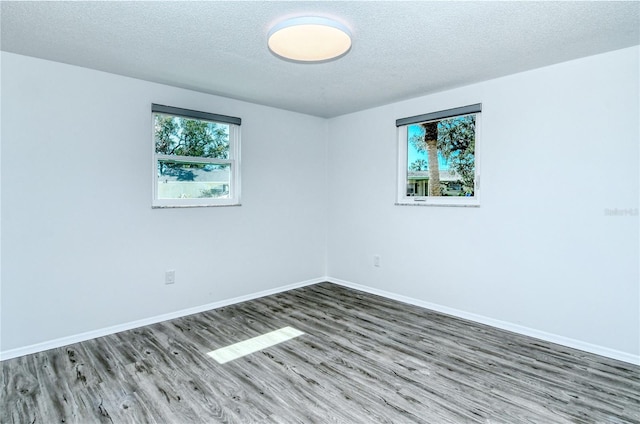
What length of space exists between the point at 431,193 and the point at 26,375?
3.75m

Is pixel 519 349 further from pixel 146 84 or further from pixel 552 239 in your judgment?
pixel 146 84

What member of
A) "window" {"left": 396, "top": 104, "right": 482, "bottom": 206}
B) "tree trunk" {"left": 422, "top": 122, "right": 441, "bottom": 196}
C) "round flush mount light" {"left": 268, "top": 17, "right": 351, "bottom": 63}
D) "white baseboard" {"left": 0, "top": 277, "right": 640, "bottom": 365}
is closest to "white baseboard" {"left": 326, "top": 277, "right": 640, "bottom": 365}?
"white baseboard" {"left": 0, "top": 277, "right": 640, "bottom": 365}

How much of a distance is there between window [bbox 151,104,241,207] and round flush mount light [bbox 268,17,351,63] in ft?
5.37

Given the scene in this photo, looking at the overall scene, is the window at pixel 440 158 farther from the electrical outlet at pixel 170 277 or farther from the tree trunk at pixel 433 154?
the electrical outlet at pixel 170 277

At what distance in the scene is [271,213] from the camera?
429 cm

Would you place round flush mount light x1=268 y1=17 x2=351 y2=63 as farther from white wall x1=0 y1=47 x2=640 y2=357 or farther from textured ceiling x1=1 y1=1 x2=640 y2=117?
white wall x1=0 y1=47 x2=640 y2=357

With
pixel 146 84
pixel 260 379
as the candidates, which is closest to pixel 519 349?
pixel 260 379

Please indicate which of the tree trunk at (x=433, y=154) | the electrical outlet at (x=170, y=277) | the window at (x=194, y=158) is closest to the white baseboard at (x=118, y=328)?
the electrical outlet at (x=170, y=277)

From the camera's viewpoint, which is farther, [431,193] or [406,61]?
[431,193]

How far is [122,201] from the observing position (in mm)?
3129

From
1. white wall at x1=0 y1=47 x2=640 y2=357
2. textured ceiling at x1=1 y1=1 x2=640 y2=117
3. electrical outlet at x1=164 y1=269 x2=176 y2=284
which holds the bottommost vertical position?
electrical outlet at x1=164 y1=269 x2=176 y2=284

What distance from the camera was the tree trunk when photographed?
3.78m

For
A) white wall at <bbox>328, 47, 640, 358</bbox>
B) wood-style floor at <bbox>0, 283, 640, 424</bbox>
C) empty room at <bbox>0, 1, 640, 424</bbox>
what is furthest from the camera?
white wall at <bbox>328, 47, 640, 358</bbox>

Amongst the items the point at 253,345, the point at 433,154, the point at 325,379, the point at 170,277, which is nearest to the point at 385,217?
the point at 433,154
